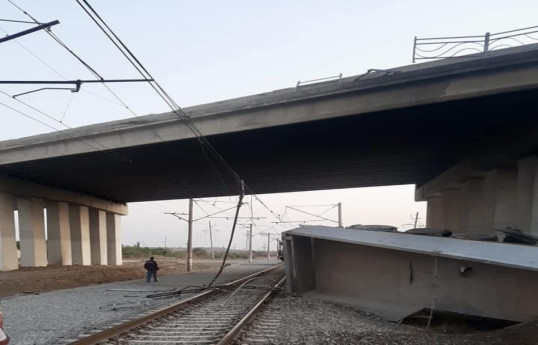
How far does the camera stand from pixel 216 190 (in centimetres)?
4397

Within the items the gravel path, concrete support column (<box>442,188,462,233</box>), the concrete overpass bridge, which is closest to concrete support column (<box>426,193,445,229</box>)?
the concrete overpass bridge

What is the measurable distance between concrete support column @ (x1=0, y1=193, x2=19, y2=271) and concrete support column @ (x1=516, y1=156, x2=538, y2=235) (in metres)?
33.2

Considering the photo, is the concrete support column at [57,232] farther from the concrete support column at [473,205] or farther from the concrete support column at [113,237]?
the concrete support column at [473,205]

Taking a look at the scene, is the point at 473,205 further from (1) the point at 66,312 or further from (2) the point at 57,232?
(2) the point at 57,232

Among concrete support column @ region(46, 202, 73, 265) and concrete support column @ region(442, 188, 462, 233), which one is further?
concrete support column @ region(46, 202, 73, 265)

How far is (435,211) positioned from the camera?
122ft

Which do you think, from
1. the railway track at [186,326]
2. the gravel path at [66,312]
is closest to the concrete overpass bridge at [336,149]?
the gravel path at [66,312]

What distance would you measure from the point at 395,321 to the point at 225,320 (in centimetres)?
475

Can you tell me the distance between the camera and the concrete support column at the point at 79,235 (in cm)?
4450

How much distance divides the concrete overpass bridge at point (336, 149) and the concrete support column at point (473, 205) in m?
0.08

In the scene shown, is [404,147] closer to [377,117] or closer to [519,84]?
[377,117]

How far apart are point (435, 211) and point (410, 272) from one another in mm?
25187

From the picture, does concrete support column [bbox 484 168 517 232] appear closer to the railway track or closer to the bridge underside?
the bridge underside

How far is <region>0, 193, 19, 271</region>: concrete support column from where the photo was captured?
34156 mm
